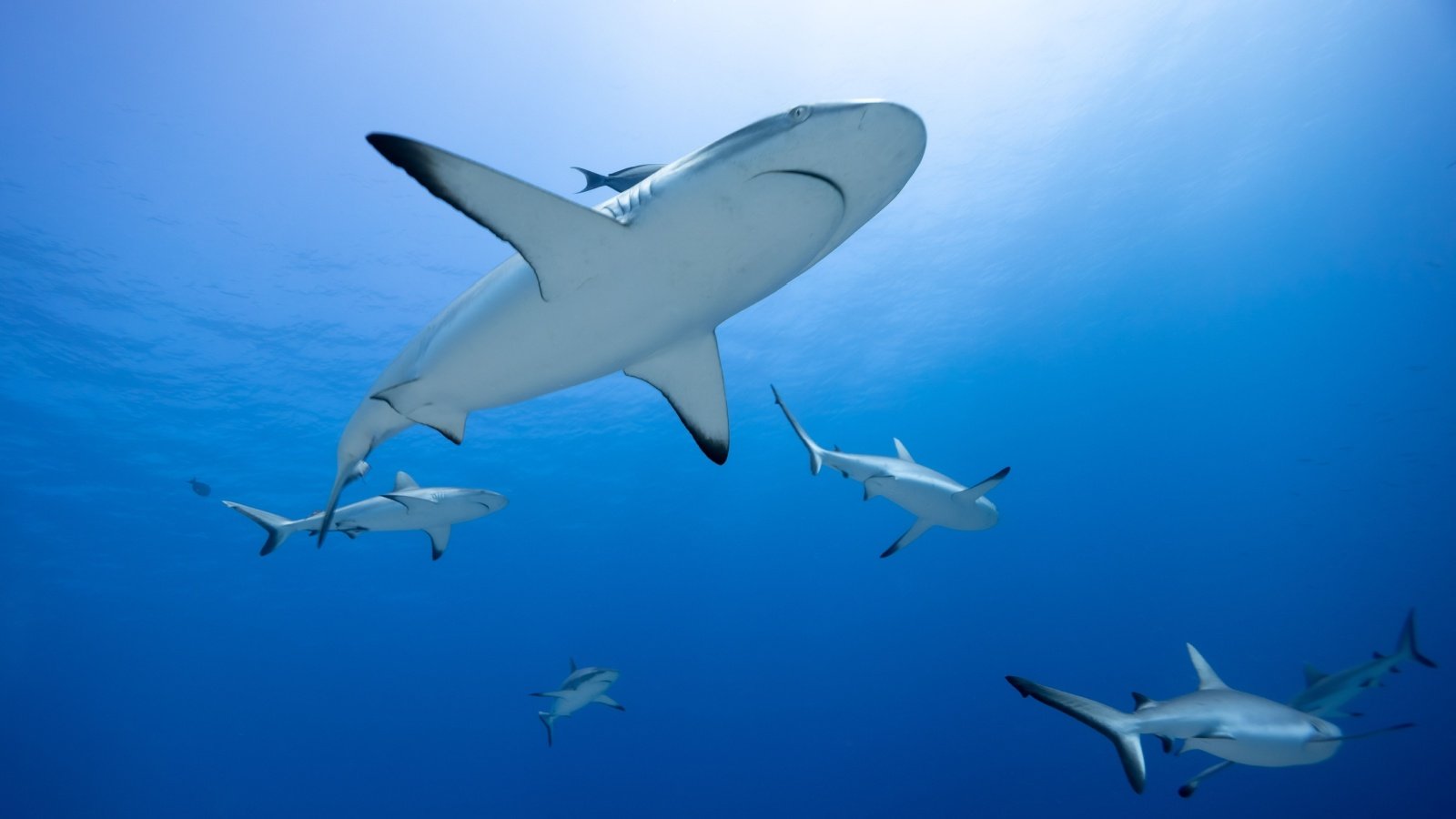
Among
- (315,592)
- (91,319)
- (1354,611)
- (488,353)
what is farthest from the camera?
(1354,611)

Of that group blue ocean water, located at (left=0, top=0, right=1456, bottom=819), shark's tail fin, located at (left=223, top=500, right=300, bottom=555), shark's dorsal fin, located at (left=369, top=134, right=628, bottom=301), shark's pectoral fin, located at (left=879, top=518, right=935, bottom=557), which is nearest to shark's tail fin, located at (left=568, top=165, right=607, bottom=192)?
shark's dorsal fin, located at (left=369, top=134, right=628, bottom=301)

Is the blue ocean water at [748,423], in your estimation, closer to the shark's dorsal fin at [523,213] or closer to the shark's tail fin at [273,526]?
the shark's tail fin at [273,526]

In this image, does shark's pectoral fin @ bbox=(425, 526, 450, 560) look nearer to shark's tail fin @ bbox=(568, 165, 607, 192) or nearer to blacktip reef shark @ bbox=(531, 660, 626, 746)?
blacktip reef shark @ bbox=(531, 660, 626, 746)

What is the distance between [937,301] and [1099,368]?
494 inches

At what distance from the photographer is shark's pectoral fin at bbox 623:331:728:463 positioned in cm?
292

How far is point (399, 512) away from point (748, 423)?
20032mm

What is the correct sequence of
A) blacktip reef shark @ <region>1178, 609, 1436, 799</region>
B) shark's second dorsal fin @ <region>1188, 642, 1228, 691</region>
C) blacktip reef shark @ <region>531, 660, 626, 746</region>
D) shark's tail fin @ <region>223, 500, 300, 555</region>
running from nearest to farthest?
shark's second dorsal fin @ <region>1188, 642, 1228, 691</region>
shark's tail fin @ <region>223, 500, 300, 555</region>
blacktip reef shark @ <region>1178, 609, 1436, 799</region>
blacktip reef shark @ <region>531, 660, 626, 746</region>

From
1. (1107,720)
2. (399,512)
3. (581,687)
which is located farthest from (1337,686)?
(399,512)

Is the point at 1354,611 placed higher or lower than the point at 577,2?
higher

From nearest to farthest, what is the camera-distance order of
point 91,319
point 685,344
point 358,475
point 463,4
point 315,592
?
point 685,344, point 358,475, point 463,4, point 91,319, point 315,592

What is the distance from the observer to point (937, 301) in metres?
20.5

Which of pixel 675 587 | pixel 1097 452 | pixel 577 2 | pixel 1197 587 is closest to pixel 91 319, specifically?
pixel 577 2

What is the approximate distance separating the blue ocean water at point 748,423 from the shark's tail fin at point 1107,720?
38.0 ft

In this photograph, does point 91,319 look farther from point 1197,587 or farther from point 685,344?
point 1197,587
